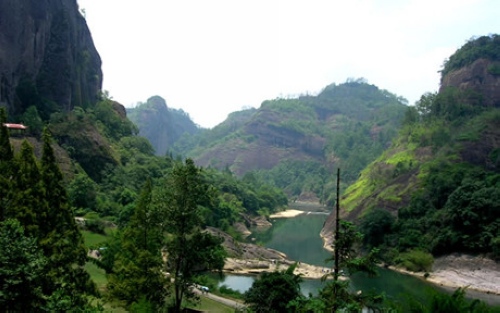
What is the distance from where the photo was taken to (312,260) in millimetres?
59156

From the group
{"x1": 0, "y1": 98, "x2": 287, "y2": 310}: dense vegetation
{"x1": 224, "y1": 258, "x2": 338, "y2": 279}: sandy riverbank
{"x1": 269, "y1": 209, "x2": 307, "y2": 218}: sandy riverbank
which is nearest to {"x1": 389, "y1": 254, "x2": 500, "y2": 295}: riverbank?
{"x1": 224, "y1": 258, "x2": 338, "y2": 279}: sandy riverbank

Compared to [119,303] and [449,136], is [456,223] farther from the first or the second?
[119,303]

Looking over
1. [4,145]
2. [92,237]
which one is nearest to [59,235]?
[4,145]

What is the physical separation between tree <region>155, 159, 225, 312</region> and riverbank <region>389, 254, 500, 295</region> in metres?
34.5

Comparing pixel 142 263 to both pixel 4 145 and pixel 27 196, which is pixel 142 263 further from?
pixel 4 145

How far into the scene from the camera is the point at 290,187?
176250 millimetres

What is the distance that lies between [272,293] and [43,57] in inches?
2681

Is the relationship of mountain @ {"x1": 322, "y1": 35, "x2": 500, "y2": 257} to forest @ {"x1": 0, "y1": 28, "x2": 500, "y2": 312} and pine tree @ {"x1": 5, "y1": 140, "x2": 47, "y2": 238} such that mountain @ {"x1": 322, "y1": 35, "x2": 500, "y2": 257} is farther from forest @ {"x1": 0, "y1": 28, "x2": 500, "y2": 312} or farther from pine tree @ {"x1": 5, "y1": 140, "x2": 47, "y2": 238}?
pine tree @ {"x1": 5, "y1": 140, "x2": 47, "y2": 238}

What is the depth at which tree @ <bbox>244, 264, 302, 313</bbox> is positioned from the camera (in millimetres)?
22703

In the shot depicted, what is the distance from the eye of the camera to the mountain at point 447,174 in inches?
2030

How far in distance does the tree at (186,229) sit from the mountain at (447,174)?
129 feet

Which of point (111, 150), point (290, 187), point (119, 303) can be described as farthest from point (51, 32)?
point (290, 187)

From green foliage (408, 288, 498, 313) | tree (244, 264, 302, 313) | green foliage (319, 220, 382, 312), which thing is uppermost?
green foliage (319, 220, 382, 312)

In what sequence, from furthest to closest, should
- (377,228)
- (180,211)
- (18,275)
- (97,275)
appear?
(377,228) → (97,275) → (180,211) → (18,275)
